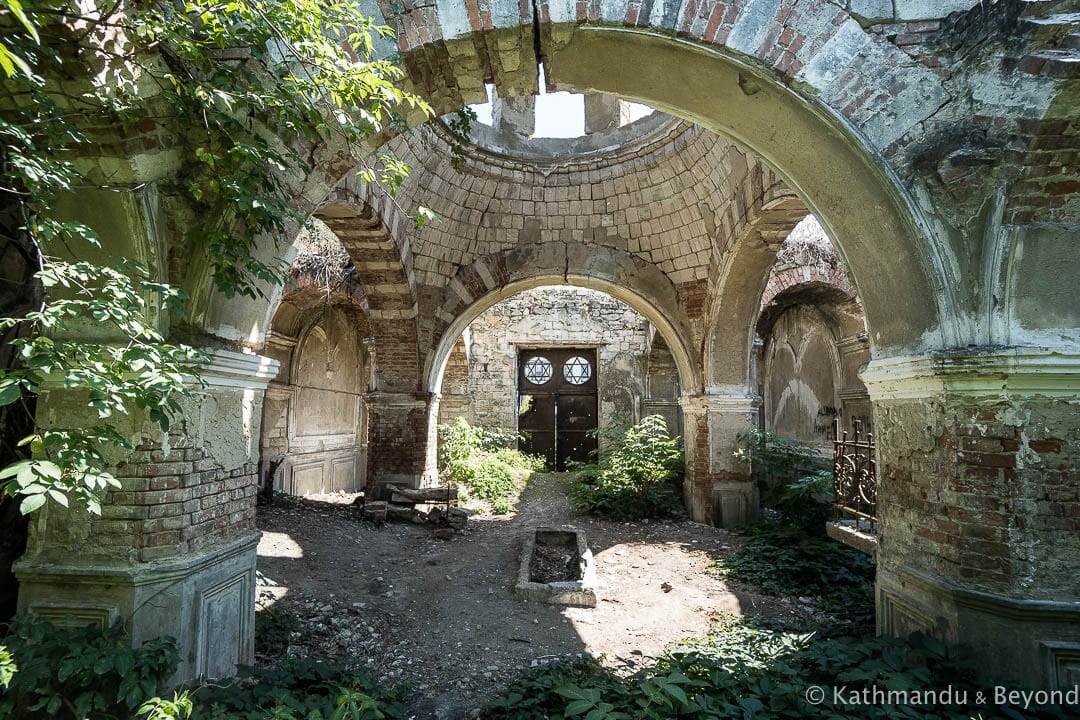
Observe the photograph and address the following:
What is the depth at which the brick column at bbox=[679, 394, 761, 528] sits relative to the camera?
786 centimetres

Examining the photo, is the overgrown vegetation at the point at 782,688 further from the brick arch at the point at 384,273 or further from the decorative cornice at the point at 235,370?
the brick arch at the point at 384,273

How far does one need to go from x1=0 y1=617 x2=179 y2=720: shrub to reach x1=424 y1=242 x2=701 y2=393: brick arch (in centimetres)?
628

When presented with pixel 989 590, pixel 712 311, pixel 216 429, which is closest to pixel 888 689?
pixel 989 590

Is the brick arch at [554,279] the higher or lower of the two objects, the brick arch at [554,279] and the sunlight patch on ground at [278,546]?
the higher

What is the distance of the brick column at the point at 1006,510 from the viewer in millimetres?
2541

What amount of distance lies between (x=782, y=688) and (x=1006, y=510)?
4.41 ft

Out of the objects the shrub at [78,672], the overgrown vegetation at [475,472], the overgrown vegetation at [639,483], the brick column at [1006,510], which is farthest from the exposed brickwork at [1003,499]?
the overgrown vegetation at [475,472]

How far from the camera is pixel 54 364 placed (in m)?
1.86

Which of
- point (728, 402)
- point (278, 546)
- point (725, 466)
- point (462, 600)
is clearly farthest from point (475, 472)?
point (462, 600)

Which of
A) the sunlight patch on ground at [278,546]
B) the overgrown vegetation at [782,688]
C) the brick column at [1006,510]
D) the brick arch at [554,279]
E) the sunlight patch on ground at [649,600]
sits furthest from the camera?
the brick arch at [554,279]

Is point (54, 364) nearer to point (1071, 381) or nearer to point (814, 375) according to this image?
point (1071, 381)

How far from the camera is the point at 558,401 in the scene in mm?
13648

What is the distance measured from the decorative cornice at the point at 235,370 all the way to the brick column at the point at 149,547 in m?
0.01

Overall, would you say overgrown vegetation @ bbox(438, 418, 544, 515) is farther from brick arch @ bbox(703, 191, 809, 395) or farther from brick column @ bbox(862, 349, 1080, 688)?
brick column @ bbox(862, 349, 1080, 688)
